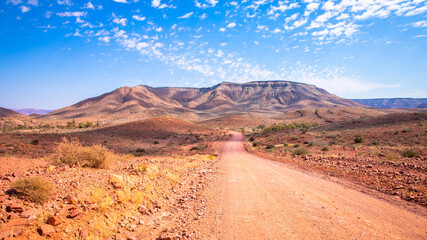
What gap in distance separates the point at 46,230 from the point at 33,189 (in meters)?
1.43

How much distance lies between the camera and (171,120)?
180ft

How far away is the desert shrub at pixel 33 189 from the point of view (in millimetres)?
4676

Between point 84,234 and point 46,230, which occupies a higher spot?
point 46,230

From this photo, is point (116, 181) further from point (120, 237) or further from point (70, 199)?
point (120, 237)

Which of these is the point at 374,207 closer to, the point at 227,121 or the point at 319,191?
the point at 319,191

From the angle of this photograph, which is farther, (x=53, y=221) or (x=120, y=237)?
(x=120, y=237)

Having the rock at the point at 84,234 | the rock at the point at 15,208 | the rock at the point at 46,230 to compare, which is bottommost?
the rock at the point at 84,234

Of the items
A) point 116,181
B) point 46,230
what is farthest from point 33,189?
point 116,181

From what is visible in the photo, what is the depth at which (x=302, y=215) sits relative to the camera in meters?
5.38

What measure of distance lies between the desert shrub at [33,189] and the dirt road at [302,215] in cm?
365

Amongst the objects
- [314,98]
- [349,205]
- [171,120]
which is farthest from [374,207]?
[314,98]

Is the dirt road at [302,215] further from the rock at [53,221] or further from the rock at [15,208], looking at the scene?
the rock at [15,208]

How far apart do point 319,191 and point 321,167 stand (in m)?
5.13

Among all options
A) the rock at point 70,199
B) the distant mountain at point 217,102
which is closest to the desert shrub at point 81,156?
the rock at point 70,199
